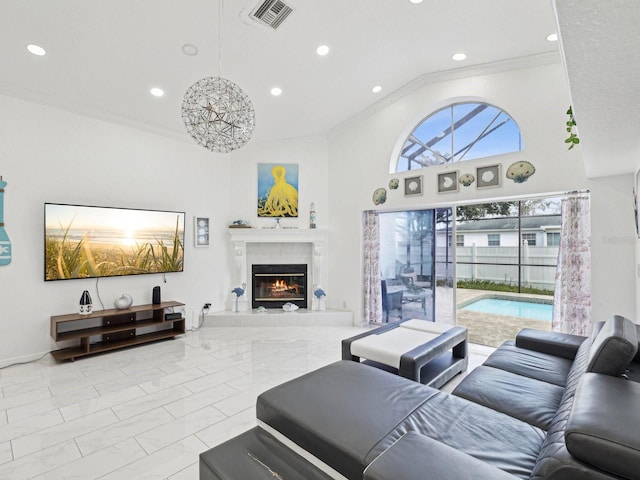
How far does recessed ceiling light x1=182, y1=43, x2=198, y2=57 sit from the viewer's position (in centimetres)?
325

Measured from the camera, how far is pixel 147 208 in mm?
4715

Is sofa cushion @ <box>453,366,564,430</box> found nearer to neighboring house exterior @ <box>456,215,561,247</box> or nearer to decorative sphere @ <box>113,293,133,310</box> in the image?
neighboring house exterior @ <box>456,215,561,247</box>

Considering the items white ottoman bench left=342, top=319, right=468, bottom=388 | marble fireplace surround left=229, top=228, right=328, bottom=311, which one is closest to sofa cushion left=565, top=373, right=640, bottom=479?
white ottoman bench left=342, top=319, right=468, bottom=388

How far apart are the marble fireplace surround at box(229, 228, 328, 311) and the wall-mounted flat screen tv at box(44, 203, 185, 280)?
40.1 inches

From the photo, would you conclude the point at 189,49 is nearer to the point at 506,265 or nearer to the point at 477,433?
the point at 477,433

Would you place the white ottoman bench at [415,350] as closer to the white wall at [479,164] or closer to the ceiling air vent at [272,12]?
the white wall at [479,164]

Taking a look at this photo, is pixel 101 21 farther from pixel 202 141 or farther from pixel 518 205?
pixel 518 205

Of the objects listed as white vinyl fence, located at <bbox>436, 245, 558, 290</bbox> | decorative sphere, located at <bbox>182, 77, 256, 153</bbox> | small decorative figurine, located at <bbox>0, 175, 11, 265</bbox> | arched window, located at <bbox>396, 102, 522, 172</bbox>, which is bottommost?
white vinyl fence, located at <bbox>436, 245, 558, 290</bbox>

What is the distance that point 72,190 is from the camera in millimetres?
4008

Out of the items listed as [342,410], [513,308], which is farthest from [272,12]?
[513,308]

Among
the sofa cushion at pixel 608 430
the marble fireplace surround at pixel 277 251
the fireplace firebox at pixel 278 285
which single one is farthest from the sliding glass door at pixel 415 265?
the sofa cushion at pixel 608 430

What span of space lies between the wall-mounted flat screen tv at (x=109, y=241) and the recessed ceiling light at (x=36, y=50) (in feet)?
5.57

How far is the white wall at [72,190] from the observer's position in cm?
359

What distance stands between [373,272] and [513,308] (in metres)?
2.34
